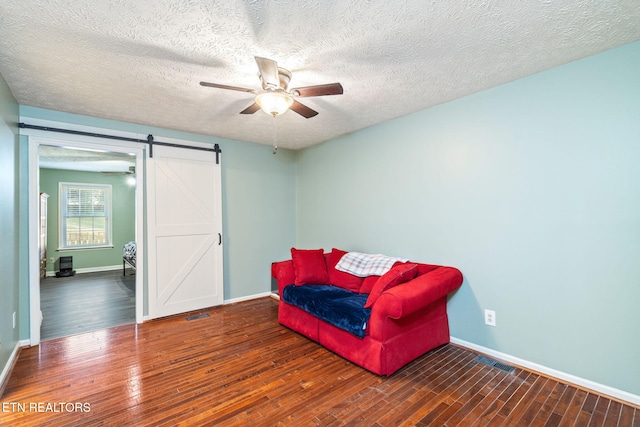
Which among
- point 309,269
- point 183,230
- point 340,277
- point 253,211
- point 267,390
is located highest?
point 253,211

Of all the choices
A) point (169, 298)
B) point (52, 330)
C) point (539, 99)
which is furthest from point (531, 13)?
point (52, 330)

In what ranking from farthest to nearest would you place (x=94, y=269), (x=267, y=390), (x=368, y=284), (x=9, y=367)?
1. (x=94, y=269)
2. (x=368, y=284)
3. (x=9, y=367)
4. (x=267, y=390)

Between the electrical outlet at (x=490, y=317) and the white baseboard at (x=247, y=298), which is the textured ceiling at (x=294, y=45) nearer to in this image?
the electrical outlet at (x=490, y=317)

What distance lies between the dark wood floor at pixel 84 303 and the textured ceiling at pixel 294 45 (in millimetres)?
2640

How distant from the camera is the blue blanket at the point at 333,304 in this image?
103 inches

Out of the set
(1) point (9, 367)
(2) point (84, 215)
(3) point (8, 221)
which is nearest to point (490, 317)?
(1) point (9, 367)

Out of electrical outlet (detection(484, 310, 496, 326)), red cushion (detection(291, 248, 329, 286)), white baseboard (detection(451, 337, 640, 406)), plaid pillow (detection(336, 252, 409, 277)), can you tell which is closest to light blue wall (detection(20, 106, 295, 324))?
red cushion (detection(291, 248, 329, 286))

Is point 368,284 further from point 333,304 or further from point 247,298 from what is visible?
point 247,298

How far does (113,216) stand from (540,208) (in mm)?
8987

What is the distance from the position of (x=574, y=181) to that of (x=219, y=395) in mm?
3250

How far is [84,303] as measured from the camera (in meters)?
4.65

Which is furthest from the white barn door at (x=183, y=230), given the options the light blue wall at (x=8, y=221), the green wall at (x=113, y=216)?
the green wall at (x=113, y=216)

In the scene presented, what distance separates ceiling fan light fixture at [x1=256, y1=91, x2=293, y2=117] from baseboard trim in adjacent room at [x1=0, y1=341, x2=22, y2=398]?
3014mm

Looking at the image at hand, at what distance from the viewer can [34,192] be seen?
318 cm
